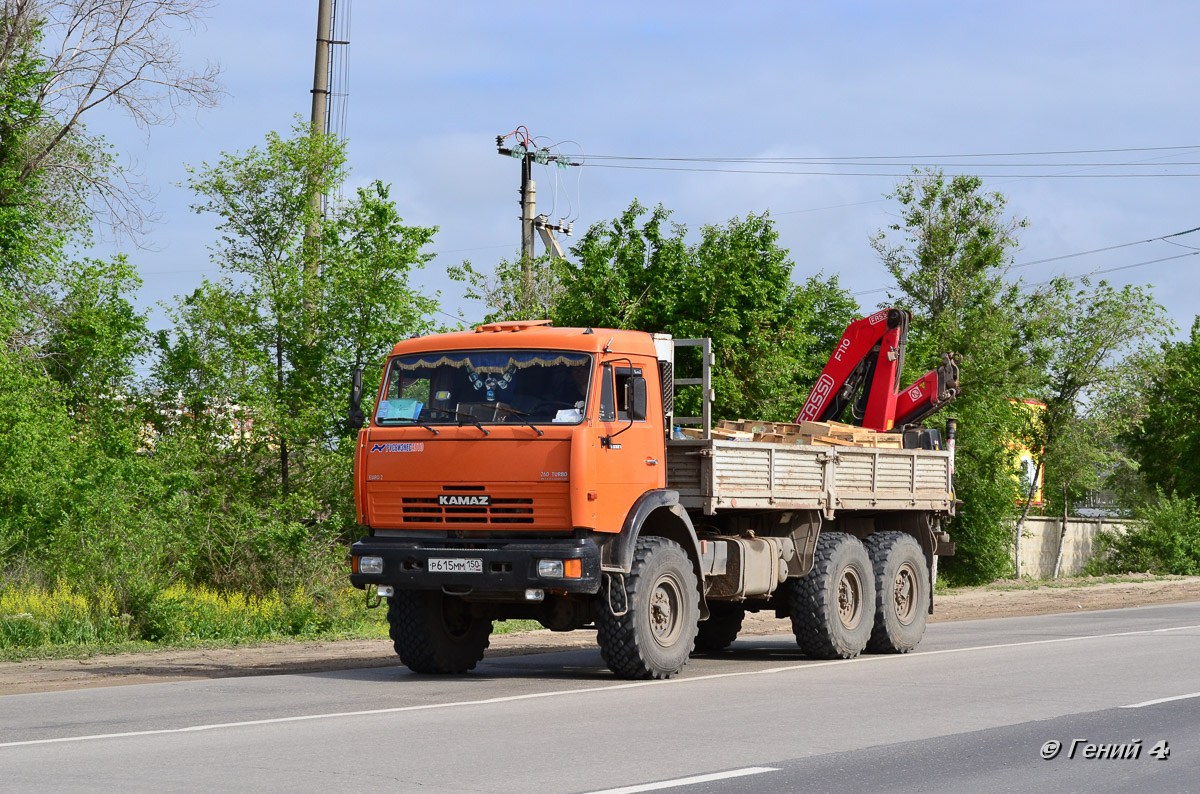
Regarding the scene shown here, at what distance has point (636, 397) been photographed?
1282cm

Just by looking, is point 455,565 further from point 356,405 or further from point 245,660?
point 245,660

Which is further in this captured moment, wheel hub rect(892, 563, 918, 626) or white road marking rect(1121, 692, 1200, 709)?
wheel hub rect(892, 563, 918, 626)

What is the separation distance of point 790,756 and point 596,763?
47.9 inches

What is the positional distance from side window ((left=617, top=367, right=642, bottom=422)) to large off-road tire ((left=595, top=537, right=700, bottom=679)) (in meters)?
1.22

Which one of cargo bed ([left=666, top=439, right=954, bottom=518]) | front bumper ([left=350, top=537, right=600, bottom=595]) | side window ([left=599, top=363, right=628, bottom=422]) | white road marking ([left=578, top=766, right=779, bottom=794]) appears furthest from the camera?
cargo bed ([left=666, top=439, right=954, bottom=518])

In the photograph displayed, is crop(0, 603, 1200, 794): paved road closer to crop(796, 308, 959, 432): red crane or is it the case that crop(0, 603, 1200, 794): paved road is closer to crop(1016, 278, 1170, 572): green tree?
crop(796, 308, 959, 432): red crane

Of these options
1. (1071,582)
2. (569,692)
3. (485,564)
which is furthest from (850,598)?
(1071,582)

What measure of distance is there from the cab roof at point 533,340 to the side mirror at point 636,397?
0.31 m

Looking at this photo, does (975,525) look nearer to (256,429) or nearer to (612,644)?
(256,429)

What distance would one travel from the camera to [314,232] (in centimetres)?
2316

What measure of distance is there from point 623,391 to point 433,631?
3.05 m

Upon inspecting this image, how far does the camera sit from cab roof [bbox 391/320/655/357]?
1266cm

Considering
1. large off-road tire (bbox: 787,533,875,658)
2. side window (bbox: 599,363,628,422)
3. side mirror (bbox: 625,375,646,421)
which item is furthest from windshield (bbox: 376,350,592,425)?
large off-road tire (bbox: 787,533,875,658)

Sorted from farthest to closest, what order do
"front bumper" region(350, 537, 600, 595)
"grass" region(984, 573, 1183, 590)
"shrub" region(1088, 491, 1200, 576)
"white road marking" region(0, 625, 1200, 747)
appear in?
"shrub" region(1088, 491, 1200, 576)
"grass" region(984, 573, 1183, 590)
"front bumper" region(350, 537, 600, 595)
"white road marking" region(0, 625, 1200, 747)
